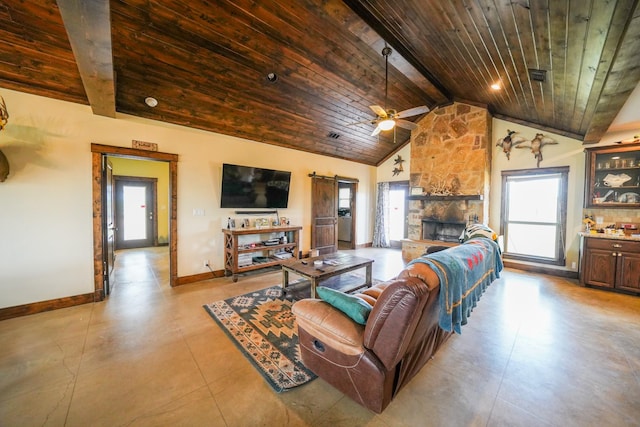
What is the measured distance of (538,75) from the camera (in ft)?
10.0

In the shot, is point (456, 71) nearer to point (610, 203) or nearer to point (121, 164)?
point (610, 203)

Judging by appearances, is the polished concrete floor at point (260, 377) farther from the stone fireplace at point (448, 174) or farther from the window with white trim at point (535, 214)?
the stone fireplace at point (448, 174)

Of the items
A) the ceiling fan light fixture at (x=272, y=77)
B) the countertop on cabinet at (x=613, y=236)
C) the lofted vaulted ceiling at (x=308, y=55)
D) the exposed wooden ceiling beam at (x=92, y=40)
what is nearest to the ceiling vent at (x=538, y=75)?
the lofted vaulted ceiling at (x=308, y=55)

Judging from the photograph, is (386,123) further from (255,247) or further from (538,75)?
(255,247)

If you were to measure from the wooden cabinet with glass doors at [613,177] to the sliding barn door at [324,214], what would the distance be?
4.90 metres

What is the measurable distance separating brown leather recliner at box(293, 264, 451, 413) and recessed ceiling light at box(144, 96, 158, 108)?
11.9 feet

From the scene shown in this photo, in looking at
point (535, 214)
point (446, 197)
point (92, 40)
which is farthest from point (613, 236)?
point (92, 40)

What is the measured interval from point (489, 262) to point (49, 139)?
5.38 meters

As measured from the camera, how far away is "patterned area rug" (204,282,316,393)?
2035 mm

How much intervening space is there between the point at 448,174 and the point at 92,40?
19.8 ft

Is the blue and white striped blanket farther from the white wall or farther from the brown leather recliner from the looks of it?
the white wall

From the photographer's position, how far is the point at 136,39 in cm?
279

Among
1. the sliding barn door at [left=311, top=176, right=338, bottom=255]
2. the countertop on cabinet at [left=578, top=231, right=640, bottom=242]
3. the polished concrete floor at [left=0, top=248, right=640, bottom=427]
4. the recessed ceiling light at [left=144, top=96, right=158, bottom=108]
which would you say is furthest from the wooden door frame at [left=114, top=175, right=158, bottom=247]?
the countertop on cabinet at [left=578, top=231, right=640, bottom=242]

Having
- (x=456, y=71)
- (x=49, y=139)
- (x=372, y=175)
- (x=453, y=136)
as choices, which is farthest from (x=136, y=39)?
(x=372, y=175)
